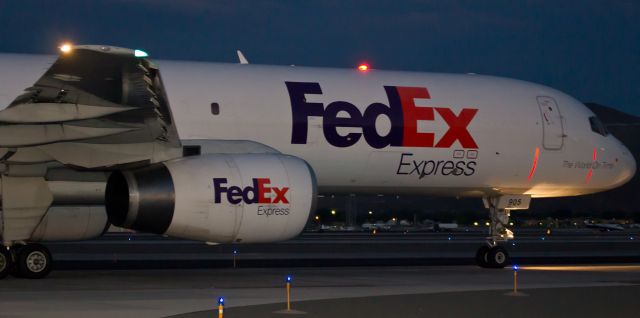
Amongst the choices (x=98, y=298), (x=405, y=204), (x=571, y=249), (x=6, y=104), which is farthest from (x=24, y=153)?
(x=405, y=204)

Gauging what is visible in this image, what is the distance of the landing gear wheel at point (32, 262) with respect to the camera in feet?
57.4

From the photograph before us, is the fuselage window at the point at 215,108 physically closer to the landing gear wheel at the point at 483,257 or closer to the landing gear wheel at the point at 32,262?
the landing gear wheel at the point at 32,262

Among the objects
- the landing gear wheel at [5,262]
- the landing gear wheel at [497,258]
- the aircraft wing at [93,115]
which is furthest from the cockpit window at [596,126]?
the landing gear wheel at [5,262]

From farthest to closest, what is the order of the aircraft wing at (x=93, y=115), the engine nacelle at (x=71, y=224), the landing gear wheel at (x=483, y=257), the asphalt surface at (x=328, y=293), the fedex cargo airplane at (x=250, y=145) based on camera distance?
the landing gear wheel at (x=483, y=257), the engine nacelle at (x=71, y=224), the fedex cargo airplane at (x=250, y=145), the aircraft wing at (x=93, y=115), the asphalt surface at (x=328, y=293)

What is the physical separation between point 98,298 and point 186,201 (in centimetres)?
204

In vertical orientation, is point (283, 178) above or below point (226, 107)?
below

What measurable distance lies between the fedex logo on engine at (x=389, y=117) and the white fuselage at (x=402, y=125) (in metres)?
0.02

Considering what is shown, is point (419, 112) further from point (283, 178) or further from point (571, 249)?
point (571, 249)

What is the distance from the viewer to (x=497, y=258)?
72.5 feet

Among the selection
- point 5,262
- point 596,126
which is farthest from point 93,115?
point 596,126

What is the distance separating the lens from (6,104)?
16953 millimetres

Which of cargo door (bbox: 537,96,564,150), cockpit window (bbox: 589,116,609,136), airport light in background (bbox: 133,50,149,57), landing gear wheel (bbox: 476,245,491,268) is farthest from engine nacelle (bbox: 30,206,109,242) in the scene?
cockpit window (bbox: 589,116,609,136)

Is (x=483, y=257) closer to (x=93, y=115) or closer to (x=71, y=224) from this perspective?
(x=71, y=224)

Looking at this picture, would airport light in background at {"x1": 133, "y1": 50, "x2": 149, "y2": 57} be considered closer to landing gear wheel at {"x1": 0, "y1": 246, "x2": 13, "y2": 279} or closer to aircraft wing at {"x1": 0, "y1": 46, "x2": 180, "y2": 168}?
aircraft wing at {"x1": 0, "y1": 46, "x2": 180, "y2": 168}
